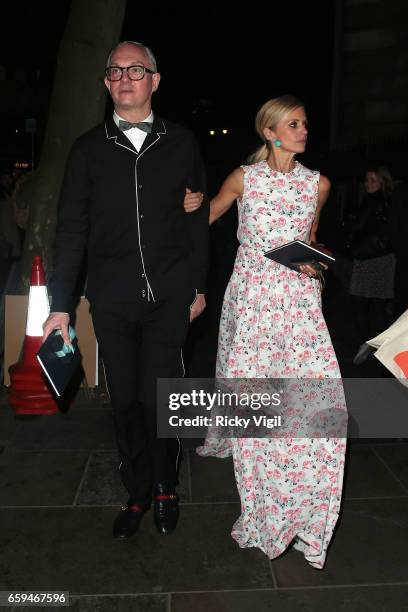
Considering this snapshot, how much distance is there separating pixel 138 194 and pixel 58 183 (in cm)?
330

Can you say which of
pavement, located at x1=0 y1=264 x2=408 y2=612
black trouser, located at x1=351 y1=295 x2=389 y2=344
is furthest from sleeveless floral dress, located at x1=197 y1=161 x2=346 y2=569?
black trouser, located at x1=351 y1=295 x2=389 y2=344

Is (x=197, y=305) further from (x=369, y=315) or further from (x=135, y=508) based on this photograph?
(x=369, y=315)

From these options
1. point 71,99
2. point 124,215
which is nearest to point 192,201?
point 124,215

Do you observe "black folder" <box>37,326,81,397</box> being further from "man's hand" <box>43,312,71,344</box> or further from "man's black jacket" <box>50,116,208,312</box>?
"man's black jacket" <box>50,116,208,312</box>

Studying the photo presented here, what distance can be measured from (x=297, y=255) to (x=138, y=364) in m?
0.94

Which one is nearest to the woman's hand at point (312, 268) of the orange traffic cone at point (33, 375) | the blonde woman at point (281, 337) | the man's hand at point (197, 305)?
the blonde woman at point (281, 337)

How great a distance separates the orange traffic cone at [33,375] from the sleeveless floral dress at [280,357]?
6.70ft

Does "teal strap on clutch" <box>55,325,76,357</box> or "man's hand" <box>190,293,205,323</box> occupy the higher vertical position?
"man's hand" <box>190,293,205,323</box>

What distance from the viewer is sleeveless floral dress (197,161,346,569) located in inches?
124

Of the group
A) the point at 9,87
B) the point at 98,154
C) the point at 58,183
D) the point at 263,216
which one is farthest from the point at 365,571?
the point at 9,87

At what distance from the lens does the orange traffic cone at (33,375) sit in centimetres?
508

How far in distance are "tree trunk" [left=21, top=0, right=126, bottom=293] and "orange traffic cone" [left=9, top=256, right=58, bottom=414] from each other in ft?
3.19

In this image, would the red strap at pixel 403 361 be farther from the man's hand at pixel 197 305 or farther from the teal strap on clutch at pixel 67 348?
the teal strap on clutch at pixel 67 348

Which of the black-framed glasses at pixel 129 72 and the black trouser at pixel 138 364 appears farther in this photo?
the black trouser at pixel 138 364
